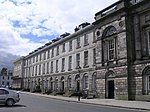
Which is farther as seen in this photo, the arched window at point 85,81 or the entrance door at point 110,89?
the arched window at point 85,81

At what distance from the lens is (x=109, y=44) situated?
1309 inches

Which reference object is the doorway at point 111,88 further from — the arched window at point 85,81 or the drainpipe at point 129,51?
the arched window at point 85,81

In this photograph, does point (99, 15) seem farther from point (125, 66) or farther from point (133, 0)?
point (125, 66)

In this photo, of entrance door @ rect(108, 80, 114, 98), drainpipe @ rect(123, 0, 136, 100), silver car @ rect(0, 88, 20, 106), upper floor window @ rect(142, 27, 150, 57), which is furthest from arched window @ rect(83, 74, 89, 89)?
silver car @ rect(0, 88, 20, 106)

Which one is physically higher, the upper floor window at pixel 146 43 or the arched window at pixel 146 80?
the upper floor window at pixel 146 43

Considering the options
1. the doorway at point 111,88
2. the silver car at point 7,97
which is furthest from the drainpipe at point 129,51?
the silver car at point 7,97

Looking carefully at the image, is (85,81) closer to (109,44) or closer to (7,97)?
(109,44)

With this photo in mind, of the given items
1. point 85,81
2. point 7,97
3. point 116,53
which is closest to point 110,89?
point 116,53

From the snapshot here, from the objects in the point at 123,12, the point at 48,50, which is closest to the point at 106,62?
the point at 123,12

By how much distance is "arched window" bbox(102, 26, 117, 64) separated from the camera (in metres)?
32.0

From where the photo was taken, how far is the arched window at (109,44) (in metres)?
32.0

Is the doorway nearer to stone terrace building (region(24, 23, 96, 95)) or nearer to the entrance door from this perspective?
the entrance door

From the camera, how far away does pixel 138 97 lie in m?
28.0

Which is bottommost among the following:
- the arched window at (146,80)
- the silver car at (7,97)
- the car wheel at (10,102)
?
the car wheel at (10,102)
